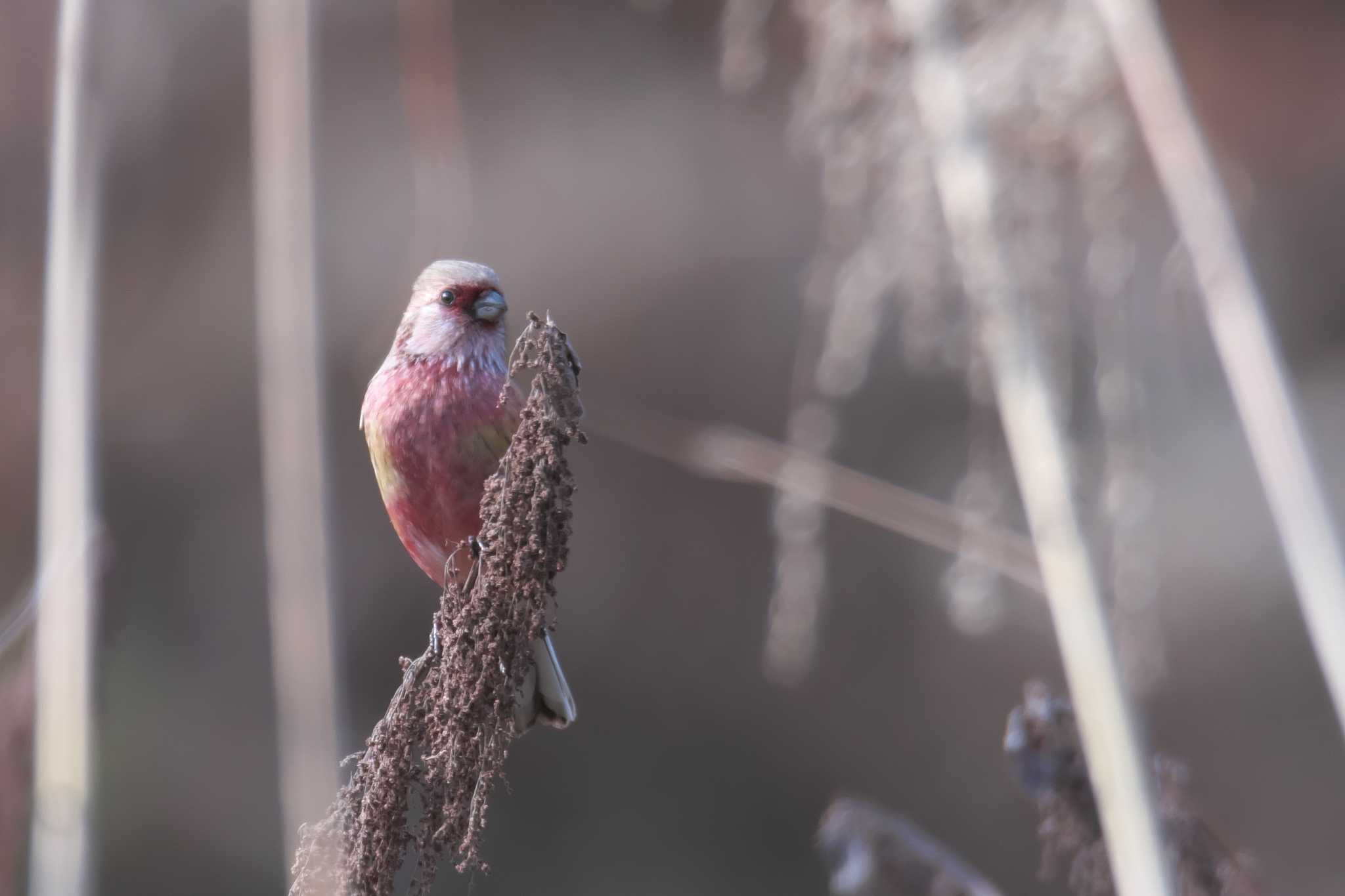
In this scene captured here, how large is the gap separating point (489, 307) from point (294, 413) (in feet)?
4.22

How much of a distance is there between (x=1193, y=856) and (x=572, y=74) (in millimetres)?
4513

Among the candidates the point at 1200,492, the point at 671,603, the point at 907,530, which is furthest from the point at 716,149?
the point at 907,530

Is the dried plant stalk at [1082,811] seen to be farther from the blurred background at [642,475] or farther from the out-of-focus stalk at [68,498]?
the blurred background at [642,475]

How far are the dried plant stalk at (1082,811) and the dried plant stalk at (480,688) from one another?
544mm

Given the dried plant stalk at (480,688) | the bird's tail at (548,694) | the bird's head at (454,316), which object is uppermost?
the bird's head at (454,316)

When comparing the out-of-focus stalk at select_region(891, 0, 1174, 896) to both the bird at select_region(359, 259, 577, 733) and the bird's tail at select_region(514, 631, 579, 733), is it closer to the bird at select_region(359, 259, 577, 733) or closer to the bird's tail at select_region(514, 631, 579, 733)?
the bird at select_region(359, 259, 577, 733)

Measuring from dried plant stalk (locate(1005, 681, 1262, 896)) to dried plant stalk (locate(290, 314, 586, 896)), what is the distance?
0.54m

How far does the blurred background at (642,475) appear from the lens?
493 cm

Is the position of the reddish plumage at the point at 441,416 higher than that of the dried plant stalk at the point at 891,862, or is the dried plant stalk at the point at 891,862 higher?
the reddish plumage at the point at 441,416

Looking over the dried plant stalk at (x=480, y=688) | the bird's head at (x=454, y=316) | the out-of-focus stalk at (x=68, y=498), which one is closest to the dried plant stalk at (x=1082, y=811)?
the dried plant stalk at (x=480, y=688)

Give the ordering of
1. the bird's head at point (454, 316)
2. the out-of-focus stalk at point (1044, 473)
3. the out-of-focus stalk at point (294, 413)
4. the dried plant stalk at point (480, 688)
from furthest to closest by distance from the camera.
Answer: the bird's head at point (454, 316)
the dried plant stalk at point (480, 688)
the out-of-focus stalk at point (294, 413)
the out-of-focus stalk at point (1044, 473)

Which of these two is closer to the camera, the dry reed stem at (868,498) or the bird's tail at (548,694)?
the dry reed stem at (868,498)

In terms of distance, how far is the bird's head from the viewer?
2436 millimetres

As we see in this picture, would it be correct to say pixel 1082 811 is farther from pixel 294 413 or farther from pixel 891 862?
pixel 294 413
